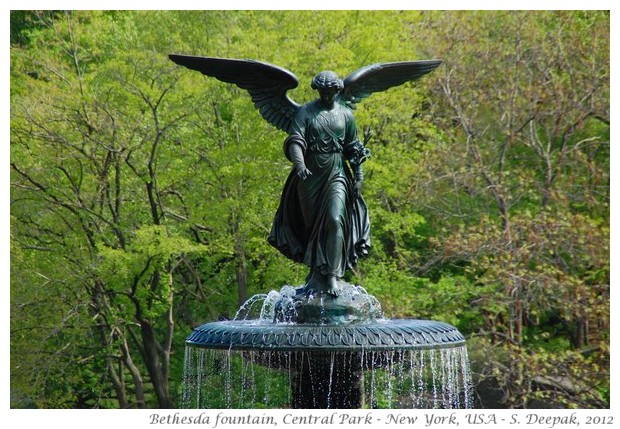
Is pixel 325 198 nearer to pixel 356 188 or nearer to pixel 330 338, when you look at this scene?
pixel 356 188

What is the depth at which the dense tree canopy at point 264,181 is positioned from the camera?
23.1 meters

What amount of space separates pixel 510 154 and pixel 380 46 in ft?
17.9

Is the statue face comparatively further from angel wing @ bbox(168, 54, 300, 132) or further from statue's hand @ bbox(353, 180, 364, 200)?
statue's hand @ bbox(353, 180, 364, 200)

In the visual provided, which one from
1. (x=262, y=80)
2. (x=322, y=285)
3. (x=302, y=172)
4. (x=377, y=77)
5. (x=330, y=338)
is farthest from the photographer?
(x=377, y=77)

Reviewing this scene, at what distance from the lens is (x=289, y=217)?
12320 mm

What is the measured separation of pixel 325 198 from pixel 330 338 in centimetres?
172

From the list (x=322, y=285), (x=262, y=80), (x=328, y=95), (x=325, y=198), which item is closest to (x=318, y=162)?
(x=325, y=198)

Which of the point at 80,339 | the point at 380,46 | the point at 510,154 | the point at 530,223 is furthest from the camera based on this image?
the point at 510,154

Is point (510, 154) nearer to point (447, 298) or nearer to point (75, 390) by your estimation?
point (447, 298)

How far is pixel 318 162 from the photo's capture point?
1196 centimetres

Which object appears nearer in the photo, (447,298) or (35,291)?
(447,298)

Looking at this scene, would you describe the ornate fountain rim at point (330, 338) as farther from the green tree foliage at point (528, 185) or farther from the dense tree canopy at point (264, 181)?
the dense tree canopy at point (264, 181)

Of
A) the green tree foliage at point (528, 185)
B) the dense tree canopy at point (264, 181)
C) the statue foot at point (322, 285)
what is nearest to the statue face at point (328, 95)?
the statue foot at point (322, 285)

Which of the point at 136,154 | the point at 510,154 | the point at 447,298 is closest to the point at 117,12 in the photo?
the point at 136,154
